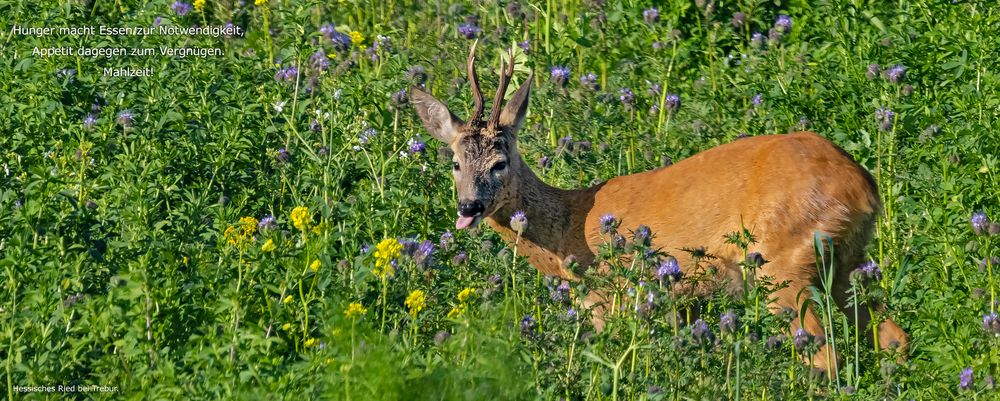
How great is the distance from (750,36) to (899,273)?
3.59m

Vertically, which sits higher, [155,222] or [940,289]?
[155,222]

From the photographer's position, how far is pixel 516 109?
7332mm

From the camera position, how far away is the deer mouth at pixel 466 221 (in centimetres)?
673

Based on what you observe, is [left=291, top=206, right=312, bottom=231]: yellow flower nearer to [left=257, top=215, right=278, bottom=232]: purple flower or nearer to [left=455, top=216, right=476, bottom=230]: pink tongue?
[left=257, top=215, right=278, bottom=232]: purple flower

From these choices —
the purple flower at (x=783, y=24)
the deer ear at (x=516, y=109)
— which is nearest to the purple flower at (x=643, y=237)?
the deer ear at (x=516, y=109)

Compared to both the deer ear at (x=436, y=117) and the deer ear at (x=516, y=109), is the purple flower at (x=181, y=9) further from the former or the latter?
the deer ear at (x=516, y=109)

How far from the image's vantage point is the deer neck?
719 cm

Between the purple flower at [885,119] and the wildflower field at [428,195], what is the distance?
107mm

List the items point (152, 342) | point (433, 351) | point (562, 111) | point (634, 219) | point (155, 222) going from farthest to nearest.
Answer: point (562, 111) < point (634, 219) < point (155, 222) < point (433, 351) < point (152, 342)

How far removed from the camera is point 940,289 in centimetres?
628

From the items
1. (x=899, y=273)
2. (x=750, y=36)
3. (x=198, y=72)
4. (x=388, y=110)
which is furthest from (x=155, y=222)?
(x=750, y=36)

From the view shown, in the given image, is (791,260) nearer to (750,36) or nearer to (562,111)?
(562,111)

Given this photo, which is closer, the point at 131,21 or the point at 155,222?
the point at 155,222

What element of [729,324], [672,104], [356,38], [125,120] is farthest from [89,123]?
[729,324]
